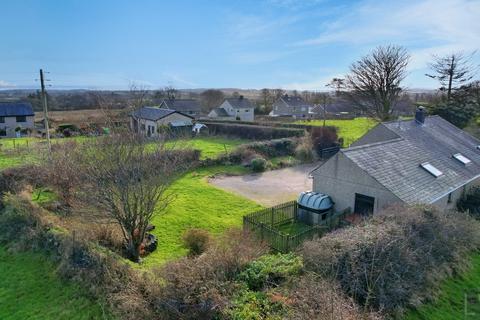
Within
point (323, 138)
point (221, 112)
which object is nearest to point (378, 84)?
point (323, 138)

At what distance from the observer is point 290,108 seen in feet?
234

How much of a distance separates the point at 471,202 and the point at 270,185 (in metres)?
12.0

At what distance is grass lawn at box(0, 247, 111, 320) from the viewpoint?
986 centimetres

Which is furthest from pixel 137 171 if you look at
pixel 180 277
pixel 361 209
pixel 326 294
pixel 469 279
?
pixel 469 279

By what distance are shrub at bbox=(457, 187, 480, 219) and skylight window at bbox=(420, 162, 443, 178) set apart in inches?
92.9

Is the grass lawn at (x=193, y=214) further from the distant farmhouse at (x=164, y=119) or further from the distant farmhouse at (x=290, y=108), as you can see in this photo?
the distant farmhouse at (x=290, y=108)

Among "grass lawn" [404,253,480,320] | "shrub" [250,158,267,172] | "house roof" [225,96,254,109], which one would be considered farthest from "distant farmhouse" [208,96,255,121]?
"grass lawn" [404,253,480,320]

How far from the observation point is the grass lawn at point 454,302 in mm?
9469

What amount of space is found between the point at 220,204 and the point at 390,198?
9442 millimetres

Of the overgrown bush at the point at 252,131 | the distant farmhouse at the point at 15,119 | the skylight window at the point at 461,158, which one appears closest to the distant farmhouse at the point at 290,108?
the overgrown bush at the point at 252,131

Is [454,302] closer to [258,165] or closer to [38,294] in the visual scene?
[38,294]

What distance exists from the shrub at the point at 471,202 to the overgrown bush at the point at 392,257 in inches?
239

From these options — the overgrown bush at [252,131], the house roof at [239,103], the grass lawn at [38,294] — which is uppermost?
the house roof at [239,103]

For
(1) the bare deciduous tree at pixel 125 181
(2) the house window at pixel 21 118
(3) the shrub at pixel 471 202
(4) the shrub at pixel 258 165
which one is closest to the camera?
(1) the bare deciduous tree at pixel 125 181
